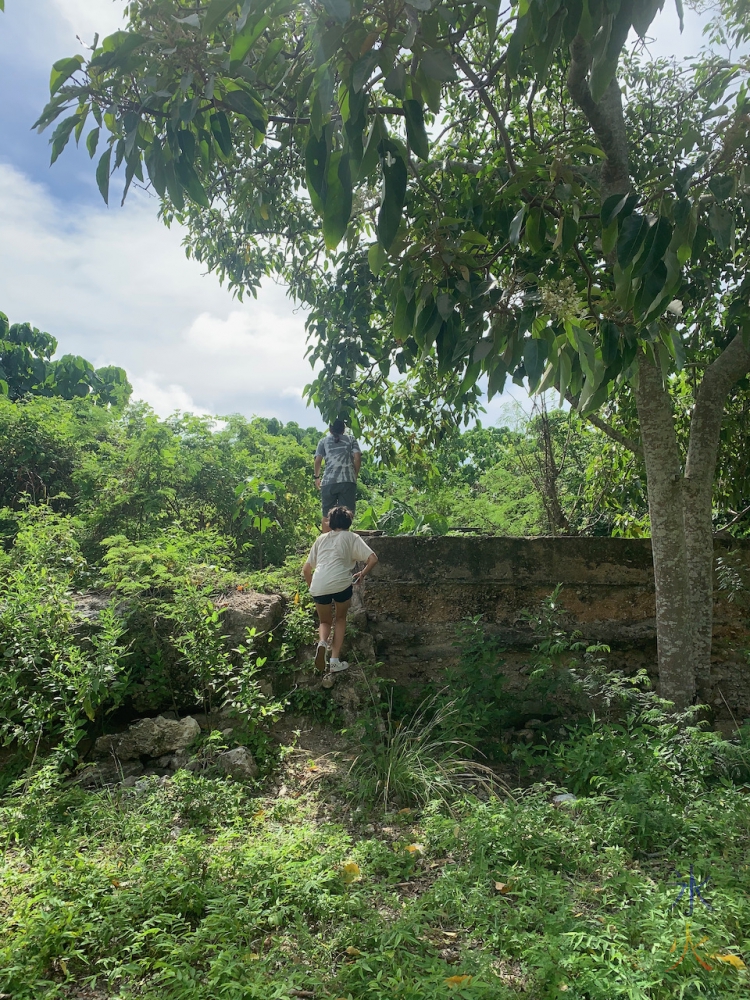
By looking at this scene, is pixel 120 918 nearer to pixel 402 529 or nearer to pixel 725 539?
pixel 402 529

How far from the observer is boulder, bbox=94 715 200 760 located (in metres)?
4.24

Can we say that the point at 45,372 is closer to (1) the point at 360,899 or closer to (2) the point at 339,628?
(2) the point at 339,628

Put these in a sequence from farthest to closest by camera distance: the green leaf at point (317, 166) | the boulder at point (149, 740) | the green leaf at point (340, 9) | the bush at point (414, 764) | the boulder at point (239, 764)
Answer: the boulder at point (149, 740) < the boulder at point (239, 764) < the bush at point (414, 764) < the green leaf at point (317, 166) < the green leaf at point (340, 9)

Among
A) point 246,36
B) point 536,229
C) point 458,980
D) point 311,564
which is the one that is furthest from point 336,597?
point 246,36

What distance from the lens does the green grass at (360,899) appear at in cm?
214

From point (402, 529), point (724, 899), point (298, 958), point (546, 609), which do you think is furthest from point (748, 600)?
point (298, 958)

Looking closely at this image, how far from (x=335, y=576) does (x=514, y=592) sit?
148cm

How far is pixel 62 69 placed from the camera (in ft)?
7.29

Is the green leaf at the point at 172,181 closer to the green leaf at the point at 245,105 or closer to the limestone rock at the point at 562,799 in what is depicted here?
the green leaf at the point at 245,105

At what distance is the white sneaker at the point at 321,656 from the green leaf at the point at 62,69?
3.57 metres

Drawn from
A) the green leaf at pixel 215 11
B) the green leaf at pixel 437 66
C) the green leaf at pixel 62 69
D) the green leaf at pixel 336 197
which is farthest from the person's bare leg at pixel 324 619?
the green leaf at pixel 215 11

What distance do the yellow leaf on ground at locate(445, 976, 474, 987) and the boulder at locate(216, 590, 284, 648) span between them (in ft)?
10.0

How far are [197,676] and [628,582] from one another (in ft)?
10.7

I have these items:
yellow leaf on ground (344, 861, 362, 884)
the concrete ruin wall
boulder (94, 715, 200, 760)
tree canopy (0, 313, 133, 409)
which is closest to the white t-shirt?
the concrete ruin wall
